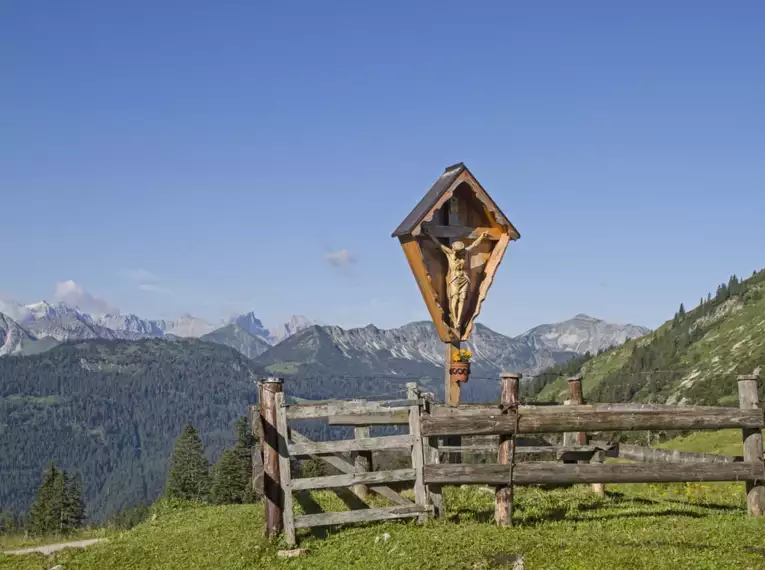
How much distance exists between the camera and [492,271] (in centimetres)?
2342

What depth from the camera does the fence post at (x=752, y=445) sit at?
56.4ft

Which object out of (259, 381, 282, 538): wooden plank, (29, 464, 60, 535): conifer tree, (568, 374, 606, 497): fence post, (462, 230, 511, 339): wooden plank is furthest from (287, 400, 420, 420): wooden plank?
(29, 464, 60, 535): conifer tree

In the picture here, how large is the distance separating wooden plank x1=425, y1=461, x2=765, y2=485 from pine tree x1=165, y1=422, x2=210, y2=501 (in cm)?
9031

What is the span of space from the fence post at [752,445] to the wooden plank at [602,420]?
0.24 meters

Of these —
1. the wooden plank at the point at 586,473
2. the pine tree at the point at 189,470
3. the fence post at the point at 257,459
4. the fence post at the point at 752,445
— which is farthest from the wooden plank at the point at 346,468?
the pine tree at the point at 189,470

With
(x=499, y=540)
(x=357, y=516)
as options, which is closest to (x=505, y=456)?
(x=499, y=540)

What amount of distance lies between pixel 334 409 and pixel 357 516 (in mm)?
2374

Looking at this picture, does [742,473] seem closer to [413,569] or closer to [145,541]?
[413,569]

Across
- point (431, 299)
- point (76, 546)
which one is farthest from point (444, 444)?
point (76, 546)

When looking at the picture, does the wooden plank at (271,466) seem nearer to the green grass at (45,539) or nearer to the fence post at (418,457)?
the fence post at (418,457)

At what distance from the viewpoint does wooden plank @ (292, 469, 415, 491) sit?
16.2 metres

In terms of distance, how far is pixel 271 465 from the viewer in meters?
16.3

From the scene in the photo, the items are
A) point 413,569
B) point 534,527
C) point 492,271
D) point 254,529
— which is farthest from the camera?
point 492,271

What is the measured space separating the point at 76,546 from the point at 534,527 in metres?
13.0
